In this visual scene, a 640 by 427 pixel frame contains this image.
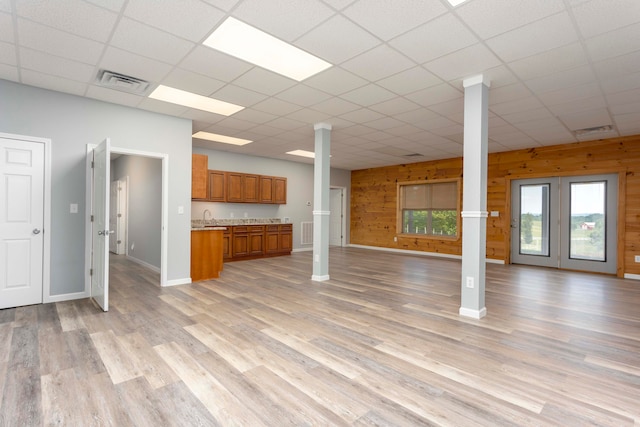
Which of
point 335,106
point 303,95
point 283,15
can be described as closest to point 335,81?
point 303,95

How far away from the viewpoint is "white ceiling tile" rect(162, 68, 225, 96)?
3635 mm

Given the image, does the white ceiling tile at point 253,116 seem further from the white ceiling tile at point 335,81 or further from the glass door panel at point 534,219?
the glass door panel at point 534,219

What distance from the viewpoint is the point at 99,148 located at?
4.06 meters

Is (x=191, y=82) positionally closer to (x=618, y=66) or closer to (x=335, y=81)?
(x=335, y=81)

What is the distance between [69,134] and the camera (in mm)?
4215

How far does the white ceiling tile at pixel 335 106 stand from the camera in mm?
4445

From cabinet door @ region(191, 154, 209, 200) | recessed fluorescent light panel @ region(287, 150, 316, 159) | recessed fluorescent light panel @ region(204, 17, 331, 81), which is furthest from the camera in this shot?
recessed fluorescent light panel @ region(287, 150, 316, 159)

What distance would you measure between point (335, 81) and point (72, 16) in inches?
98.9

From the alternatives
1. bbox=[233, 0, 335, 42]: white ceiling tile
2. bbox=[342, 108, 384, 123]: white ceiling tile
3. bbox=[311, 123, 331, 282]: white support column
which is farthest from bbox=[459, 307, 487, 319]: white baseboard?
bbox=[233, 0, 335, 42]: white ceiling tile

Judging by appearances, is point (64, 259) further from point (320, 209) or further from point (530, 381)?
point (530, 381)

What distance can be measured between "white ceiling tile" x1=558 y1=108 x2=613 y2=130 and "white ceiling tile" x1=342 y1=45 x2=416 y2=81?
10.6 ft

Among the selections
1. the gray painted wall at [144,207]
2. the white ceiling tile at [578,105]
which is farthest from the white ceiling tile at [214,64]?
the white ceiling tile at [578,105]

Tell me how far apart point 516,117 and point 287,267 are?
495 cm

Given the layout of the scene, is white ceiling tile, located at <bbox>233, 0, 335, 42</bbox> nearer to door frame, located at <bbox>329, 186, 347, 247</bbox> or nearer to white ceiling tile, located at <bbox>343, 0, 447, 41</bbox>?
white ceiling tile, located at <bbox>343, 0, 447, 41</bbox>
